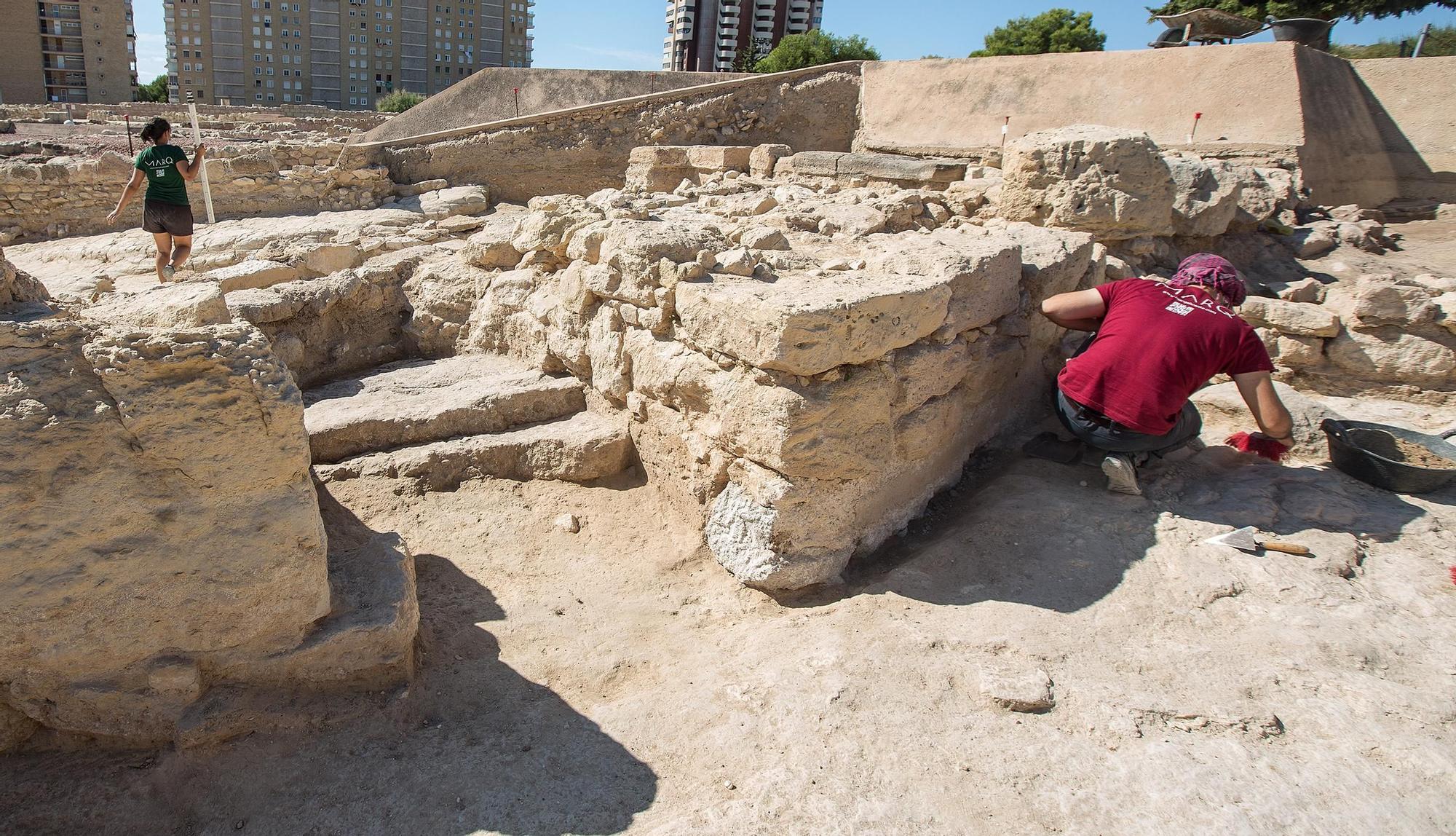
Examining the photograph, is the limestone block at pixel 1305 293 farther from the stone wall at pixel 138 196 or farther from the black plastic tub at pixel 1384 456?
the stone wall at pixel 138 196

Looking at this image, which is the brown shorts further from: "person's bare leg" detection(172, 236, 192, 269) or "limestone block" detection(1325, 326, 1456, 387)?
"limestone block" detection(1325, 326, 1456, 387)

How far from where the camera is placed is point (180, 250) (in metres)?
5.80

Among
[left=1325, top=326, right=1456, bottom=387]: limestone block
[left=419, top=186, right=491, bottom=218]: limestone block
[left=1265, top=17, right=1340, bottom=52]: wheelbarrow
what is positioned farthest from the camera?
[left=419, top=186, right=491, bottom=218]: limestone block

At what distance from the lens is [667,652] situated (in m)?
2.79

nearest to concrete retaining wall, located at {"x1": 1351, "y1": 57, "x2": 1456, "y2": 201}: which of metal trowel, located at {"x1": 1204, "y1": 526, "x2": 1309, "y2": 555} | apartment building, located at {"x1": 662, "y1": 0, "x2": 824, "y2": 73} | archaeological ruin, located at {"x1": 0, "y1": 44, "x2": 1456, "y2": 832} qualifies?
archaeological ruin, located at {"x1": 0, "y1": 44, "x2": 1456, "y2": 832}

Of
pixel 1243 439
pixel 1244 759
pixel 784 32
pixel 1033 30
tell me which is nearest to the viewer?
pixel 1244 759

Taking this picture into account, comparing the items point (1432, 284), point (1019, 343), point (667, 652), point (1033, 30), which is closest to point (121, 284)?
point (667, 652)

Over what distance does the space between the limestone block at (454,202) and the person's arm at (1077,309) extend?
7066 mm

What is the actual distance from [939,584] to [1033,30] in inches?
1242

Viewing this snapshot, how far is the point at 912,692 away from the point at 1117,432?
1574 millimetres

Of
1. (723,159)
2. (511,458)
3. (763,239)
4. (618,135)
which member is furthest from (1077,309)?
(618,135)

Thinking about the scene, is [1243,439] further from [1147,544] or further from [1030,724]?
[1030,724]

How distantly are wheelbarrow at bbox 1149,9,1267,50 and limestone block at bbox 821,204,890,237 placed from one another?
23.8 ft

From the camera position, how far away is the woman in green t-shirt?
5.37 m
